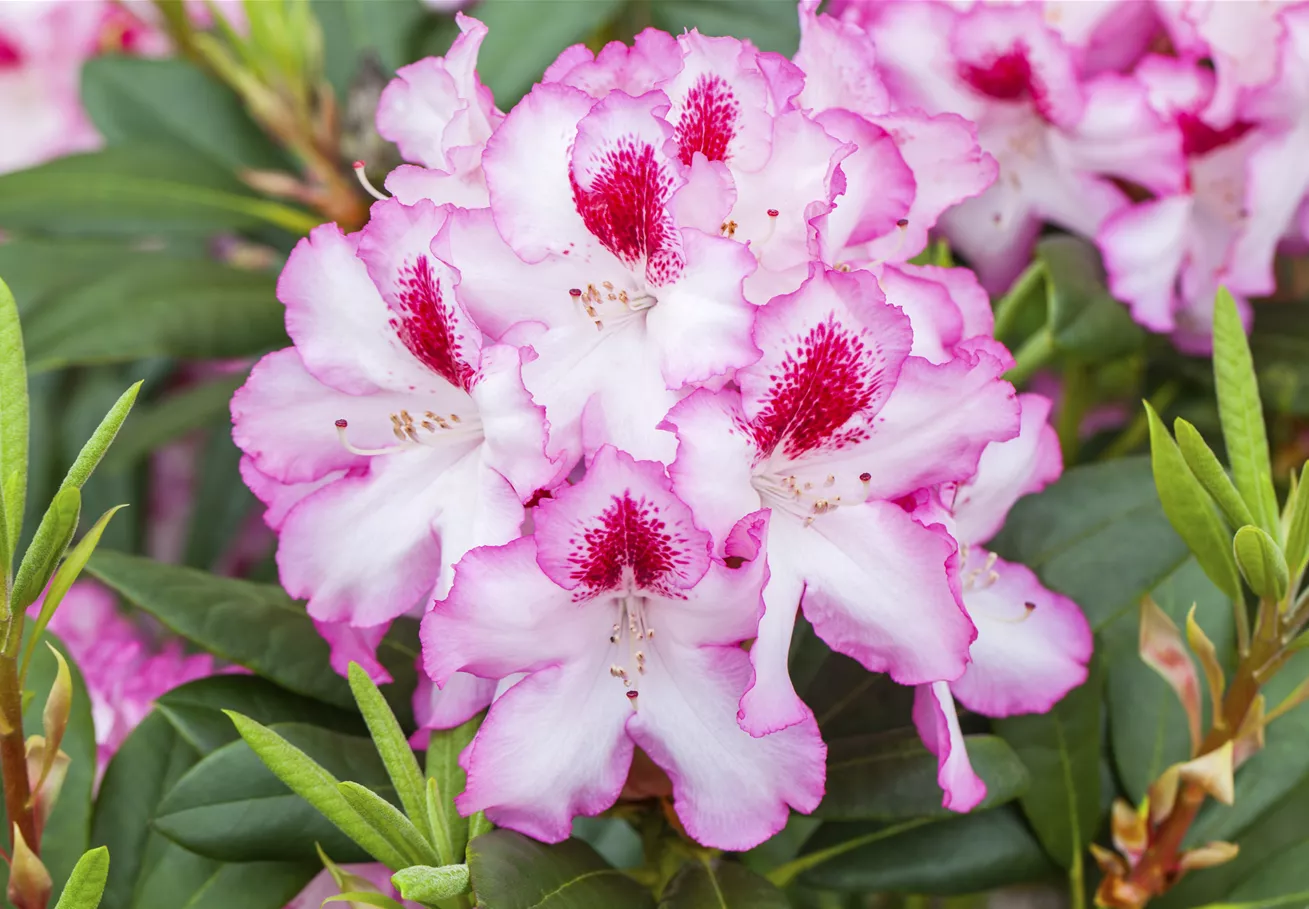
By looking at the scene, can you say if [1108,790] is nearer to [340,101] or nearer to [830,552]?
[830,552]

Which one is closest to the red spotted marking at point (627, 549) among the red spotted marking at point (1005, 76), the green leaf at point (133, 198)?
the red spotted marking at point (1005, 76)

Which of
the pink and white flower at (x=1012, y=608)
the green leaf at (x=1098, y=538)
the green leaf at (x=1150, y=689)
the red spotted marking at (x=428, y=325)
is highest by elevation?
the red spotted marking at (x=428, y=325)

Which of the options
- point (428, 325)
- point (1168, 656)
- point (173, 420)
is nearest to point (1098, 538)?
point (1168, 656)

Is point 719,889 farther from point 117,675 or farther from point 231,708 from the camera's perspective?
point 117,675

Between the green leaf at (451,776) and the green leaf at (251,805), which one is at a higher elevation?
the green leaf at (451,776)

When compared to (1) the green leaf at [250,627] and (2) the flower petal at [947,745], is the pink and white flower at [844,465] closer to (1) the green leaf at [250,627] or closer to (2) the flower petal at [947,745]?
(2) the flower petal at [947,745]

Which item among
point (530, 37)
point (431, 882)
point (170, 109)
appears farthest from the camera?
point (170, 109)
